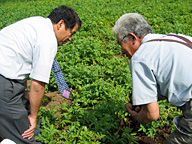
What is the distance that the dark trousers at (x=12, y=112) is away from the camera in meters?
2.08

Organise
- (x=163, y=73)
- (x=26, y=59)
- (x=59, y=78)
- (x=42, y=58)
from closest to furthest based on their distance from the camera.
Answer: (x=163, y=73), (x=42, y=58), (x=26, y=59), (x=59, y=78)

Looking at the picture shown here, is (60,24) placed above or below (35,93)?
above

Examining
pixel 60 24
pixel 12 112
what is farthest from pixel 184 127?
pixel 12 112

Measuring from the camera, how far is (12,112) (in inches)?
86.0

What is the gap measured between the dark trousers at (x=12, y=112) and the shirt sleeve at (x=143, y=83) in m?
1.32

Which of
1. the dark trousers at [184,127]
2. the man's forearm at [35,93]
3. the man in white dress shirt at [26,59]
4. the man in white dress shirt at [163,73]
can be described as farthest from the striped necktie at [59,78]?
the dark trousers at [184,127]

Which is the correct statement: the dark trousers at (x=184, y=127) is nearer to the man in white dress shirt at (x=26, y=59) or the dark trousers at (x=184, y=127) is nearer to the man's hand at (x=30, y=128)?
the man in white dress shirt at (x=26, y=59)

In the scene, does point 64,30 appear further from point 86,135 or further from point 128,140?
point 128,140

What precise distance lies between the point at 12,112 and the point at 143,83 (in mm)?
1510

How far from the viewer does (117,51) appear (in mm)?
5570

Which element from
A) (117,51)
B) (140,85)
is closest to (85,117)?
(140,85)

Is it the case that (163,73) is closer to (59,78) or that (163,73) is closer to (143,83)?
(143,83)

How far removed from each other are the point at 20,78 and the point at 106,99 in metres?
1.74

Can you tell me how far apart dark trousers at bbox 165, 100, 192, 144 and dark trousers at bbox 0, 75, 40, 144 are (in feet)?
5.72
